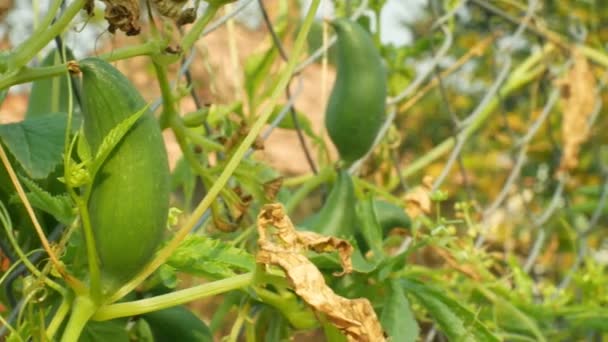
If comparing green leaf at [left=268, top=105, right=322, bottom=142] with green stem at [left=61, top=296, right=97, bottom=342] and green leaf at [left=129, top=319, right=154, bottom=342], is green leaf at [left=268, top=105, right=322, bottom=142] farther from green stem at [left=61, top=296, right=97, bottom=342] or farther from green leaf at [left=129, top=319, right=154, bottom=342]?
green stem at [left=61, top=296, right=97, bottom=342]

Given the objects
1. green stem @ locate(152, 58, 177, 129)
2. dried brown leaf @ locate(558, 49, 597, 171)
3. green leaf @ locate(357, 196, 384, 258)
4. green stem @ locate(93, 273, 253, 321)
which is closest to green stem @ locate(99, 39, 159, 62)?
green stem @ locate(152, 58, 177, 129)

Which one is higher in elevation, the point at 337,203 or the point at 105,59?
the point at 105,59

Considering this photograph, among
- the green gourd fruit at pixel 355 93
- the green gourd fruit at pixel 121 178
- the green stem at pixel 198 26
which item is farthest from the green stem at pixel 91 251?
the green gourd fruit at pixel 355 93

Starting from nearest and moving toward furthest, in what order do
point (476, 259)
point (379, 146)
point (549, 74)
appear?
point (476, 259)
point (379, 146)
point (549, 74)

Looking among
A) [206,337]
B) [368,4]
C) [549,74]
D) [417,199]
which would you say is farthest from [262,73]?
[549,74]

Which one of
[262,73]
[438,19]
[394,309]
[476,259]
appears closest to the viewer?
[394,309]

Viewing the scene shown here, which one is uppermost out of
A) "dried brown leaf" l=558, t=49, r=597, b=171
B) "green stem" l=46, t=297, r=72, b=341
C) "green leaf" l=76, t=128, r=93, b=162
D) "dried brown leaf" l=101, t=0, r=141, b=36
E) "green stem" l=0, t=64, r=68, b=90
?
"dried brown leaf" l=101, t=0, r=141, b=36

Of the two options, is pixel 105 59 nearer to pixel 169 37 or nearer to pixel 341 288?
pixel 169 37

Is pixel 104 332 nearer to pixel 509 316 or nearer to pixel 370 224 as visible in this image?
pixel 370 224
